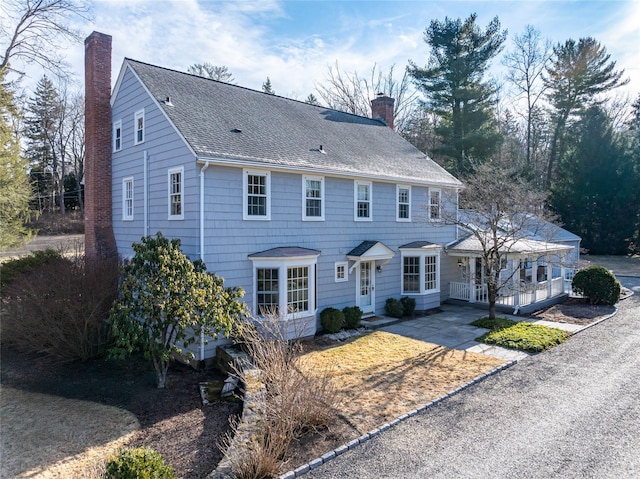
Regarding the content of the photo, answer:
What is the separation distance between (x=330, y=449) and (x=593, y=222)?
33.6 meters

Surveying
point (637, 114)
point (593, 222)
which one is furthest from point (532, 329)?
point (637, 114)

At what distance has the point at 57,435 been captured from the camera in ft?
23.2

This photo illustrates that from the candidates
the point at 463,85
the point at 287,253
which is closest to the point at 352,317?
the point at 287,253

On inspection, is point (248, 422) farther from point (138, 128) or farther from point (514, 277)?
point (514, 277)

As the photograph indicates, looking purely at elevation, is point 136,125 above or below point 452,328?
above

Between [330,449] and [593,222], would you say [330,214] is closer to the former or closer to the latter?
[330,449]

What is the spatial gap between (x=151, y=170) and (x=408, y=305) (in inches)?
399

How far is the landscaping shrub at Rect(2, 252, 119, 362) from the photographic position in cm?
1059

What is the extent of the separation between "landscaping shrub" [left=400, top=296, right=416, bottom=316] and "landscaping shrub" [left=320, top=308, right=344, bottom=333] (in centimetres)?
340

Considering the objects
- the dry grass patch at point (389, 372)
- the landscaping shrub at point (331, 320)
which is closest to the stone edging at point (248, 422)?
the dry grass patch at point (389, 372)

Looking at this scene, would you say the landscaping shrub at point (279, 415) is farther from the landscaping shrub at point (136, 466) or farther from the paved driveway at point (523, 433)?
the landscaping shrub at point (136, 466)

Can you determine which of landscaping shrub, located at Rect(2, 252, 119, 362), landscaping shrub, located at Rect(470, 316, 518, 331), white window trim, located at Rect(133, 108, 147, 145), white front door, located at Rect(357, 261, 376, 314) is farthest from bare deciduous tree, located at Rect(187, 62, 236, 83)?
landscaping shrub, located at Rect(470, 316, 518, 331)

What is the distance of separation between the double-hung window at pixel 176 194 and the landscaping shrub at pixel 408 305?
8647mm

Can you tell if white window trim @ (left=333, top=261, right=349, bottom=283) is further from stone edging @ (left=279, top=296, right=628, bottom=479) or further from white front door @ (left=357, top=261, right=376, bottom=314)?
stone edging @ (left=279, top=296, right=628, bottom=479)
